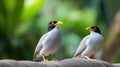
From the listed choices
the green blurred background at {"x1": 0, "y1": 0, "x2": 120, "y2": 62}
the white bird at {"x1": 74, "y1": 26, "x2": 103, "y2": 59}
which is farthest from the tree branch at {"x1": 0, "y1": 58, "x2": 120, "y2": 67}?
the green blurred background at {"x1": 0, "y1": 0, "x2": 120, "y2": 62}

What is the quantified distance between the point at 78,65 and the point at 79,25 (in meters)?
5.38

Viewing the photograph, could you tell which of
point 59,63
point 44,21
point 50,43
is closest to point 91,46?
point 50,43

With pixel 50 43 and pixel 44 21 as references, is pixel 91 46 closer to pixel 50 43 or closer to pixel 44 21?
pixel 50 43

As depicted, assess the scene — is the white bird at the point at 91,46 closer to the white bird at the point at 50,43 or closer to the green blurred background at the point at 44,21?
the white bird at the point at 50,43

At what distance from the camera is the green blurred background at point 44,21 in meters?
7.43

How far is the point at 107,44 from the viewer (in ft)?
20.8

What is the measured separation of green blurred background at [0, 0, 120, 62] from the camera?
7430 millimetres

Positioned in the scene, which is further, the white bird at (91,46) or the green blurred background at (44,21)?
the green blurred background at (44,21)

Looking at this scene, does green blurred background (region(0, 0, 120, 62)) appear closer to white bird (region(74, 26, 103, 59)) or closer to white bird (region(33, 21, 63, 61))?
white bird (region(74, 26, 103, 59))

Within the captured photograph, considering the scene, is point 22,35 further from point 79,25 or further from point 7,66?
point 7,66

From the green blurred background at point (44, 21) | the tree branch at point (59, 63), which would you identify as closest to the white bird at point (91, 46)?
the tree branch at point (59, 63)

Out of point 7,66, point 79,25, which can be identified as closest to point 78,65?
point 7,66

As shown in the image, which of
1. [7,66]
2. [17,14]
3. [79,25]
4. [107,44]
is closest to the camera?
[7,66]

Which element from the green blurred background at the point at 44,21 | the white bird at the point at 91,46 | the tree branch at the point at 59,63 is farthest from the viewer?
the green blurred background at the point at 44,21
